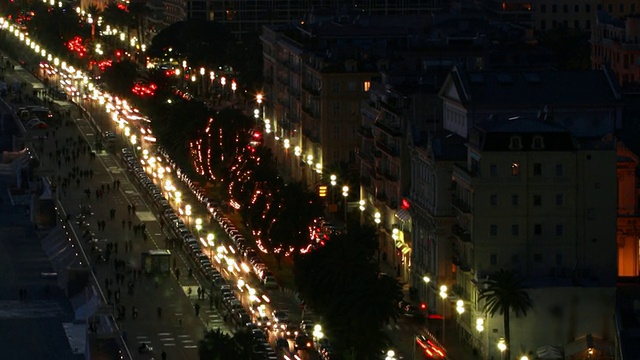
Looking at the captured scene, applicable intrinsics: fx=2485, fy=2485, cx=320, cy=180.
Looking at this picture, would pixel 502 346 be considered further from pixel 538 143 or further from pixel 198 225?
pixel 198 225

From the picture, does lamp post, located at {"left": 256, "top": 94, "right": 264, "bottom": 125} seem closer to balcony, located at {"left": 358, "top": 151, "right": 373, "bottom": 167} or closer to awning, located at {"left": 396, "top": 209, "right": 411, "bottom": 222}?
balcony, located at {"left": 358, "top": 151, "right": 373, "bottom": 167}

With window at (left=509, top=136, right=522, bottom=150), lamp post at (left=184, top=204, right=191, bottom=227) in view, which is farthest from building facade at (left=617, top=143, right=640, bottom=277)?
lamp post at (left=184, top=204, right=191, bottom=227)

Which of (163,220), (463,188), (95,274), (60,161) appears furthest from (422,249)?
(60,161)

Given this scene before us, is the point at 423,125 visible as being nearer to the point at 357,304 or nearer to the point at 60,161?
the point at 357,304

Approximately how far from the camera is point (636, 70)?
174 m

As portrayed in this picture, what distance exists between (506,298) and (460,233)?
755 centimetres

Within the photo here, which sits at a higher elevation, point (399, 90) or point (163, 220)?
point (399, 90)

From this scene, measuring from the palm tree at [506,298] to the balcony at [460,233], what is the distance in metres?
4.51

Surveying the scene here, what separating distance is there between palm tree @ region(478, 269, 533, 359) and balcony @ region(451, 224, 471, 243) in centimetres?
451

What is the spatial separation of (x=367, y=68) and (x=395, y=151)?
59.6ft

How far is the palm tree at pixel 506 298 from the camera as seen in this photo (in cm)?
10762

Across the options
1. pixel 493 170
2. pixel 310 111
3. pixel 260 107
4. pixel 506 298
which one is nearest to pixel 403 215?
pixel 493 170

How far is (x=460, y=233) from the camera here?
376 feet

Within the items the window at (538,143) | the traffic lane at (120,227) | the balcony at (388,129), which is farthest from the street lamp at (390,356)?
the balcony at (388,129)
